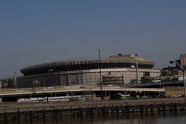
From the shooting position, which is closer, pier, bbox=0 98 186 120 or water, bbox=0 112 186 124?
water, bbox=0 112 186 124

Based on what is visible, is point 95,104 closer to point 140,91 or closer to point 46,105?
point 46,105

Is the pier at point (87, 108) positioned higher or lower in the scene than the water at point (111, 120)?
higher

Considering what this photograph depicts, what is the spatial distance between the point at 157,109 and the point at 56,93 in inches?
2188

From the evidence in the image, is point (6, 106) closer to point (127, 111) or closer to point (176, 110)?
point (127, 111)

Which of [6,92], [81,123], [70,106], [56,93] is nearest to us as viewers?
[81,123]

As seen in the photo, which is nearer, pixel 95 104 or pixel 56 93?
pixel 95 104

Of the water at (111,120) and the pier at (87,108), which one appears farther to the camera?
the pier at (87,108)

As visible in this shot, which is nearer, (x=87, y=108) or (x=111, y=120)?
(x=111, y=120)

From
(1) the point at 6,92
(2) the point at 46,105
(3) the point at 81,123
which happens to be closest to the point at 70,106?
(2) the point at 46,105

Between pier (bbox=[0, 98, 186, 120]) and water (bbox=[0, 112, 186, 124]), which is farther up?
pier (bbox=[0, 98, 186, 120])

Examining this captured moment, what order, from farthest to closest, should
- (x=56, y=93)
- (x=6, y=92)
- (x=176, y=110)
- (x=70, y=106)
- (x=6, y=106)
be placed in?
(x=56, y=93), (x=6, y=92), (x=176, y=110), (x=70, y=106), (x=6, y=106)

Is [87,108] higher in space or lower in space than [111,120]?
higher

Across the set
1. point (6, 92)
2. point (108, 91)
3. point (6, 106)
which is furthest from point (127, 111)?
point (108, 91)

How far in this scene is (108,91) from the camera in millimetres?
186250
